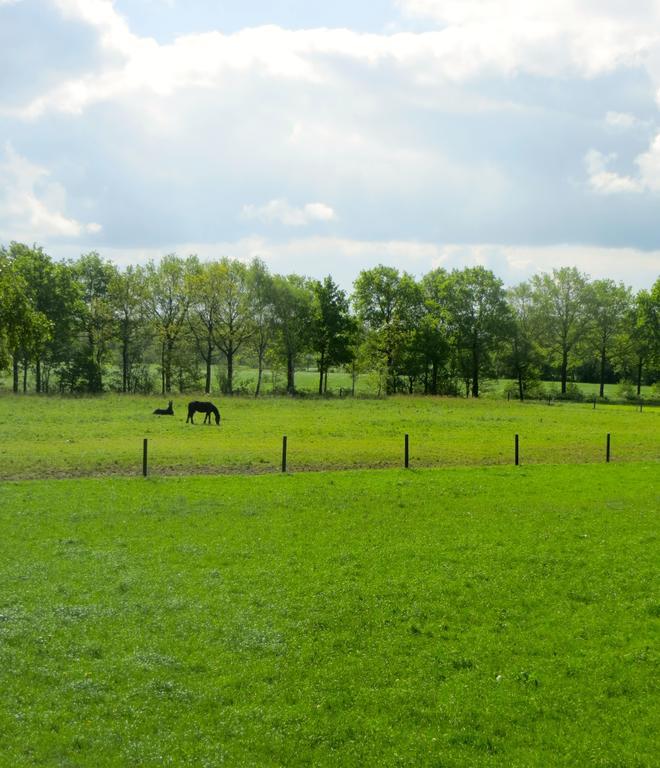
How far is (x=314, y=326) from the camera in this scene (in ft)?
257

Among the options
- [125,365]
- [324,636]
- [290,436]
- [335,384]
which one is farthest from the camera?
[335,384]

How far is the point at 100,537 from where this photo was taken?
1474 cm

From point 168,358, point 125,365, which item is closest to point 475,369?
point 168,358

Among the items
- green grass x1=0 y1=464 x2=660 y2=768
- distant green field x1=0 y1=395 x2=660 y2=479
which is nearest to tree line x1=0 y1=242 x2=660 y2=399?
distant green field x1=0 y1=395 x2=660 y2=479

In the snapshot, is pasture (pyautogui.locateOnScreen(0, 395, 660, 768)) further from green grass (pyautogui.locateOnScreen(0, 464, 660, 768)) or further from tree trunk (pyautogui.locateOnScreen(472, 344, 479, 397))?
tree trunk (pyautogui.locateOnScreen(472, 344, 479, 397))

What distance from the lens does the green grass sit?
7.41 meters

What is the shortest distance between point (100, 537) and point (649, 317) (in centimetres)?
8457

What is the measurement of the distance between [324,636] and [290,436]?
2567 centimetres

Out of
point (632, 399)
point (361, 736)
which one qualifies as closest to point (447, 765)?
point (361, 736)

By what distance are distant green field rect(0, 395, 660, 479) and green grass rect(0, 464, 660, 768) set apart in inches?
323

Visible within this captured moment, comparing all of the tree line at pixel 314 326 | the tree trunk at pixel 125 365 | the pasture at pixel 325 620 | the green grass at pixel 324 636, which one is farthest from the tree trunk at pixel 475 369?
the green grass at pixel 324 636

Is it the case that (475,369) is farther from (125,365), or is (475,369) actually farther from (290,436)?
(290,436)

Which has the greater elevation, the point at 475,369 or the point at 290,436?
the point at 475,369

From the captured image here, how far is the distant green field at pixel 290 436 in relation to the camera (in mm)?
26219
